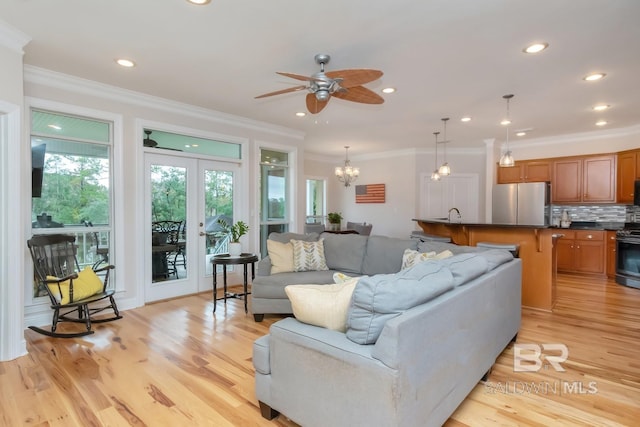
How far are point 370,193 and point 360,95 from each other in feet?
18.9

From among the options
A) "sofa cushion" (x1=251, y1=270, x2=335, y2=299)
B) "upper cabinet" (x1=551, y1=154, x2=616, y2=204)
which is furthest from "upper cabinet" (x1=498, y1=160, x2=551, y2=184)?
"sofa cushion" (x1=251, y1=270, x2=335, y2=299)

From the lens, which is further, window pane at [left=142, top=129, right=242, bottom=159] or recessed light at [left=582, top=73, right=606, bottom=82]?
window pane at [left=142, top=129, right=242, bottom=159]

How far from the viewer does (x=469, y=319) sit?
2.05 metres

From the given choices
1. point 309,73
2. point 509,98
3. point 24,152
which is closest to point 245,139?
point 309,73

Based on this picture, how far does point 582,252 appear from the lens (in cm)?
612

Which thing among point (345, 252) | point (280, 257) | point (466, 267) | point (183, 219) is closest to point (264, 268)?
point (280, 257)

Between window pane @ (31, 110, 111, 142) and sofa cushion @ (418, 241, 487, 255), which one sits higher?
window pane @ (31, 110, 111, 142)

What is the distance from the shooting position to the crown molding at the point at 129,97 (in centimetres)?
352

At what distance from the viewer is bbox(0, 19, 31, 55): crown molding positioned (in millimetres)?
2675

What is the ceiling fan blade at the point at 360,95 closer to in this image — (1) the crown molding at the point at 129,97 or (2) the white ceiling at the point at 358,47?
(2) the white ceiling at the point at 358,47

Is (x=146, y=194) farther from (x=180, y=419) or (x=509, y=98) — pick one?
(x=509, y=98)

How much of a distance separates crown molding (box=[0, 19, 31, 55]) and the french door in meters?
1.70

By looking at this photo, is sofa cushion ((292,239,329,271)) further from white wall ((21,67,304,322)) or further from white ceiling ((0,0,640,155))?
white wall ((21,67,304,322))

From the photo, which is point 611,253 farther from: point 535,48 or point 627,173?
point 535,48
